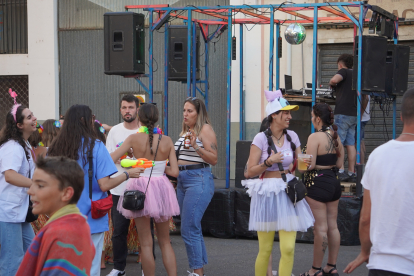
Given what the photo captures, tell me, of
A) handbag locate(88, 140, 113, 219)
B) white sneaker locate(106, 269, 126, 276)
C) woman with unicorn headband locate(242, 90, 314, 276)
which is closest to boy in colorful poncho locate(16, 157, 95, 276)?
handbag locate(88, 140, 113, 219)

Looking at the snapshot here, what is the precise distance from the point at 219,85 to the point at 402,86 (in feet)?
14.5

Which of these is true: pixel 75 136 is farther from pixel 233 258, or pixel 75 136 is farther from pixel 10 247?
pixel 233 258

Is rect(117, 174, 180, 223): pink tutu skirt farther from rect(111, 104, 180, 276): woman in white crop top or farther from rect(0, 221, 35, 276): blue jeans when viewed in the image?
rect(0, 221, 35, 276): blue jeans

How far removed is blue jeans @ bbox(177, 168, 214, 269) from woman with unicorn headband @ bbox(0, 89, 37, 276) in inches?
58.8

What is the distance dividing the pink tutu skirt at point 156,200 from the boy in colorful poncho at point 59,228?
228 centimetres

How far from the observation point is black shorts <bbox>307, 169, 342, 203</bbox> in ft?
18.6

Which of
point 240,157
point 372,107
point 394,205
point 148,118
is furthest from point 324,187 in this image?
point 372,107

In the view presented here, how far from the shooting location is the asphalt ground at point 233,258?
20.4ft

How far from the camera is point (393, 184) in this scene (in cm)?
284

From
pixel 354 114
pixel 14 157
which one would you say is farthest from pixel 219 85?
pixel 14 157

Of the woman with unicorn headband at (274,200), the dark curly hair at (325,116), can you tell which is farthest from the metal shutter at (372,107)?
the woman with unicorn headband at (274,200)

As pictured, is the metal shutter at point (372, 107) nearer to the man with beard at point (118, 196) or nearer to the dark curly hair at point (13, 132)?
the man with beard at point (118, 196)

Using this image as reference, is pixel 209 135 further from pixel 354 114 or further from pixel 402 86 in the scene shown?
pixel 402 86

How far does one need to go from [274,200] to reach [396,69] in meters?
4.55
